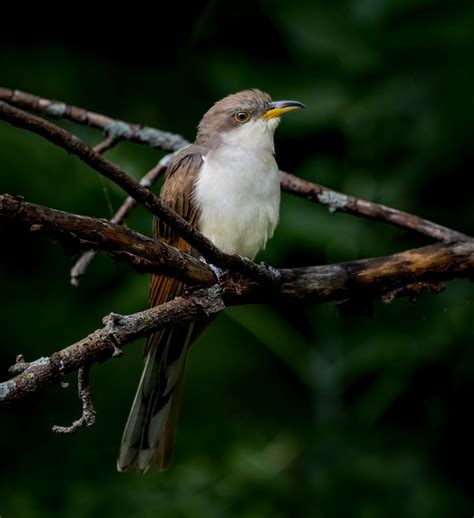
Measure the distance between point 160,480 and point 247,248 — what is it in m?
1.29

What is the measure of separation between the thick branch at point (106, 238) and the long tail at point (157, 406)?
0.87m

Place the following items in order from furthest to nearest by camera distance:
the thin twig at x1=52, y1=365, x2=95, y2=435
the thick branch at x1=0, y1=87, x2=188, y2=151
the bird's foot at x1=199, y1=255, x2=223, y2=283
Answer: the thick branch at x1=0, y1=87, x2=188, y2=151, the bird's foot at x1=199, y1=255, x2=223, y2=283, the thin twig at x1=52, y1=365, x2=95, y2=435

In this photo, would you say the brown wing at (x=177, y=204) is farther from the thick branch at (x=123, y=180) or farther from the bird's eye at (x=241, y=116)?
the thick branch at (x=123, y=180)

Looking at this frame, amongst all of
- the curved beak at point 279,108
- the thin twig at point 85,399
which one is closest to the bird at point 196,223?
the curved beak at point 279,108

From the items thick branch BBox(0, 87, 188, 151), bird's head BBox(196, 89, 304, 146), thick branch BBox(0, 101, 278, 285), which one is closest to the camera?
thick branch BBox(0, 101, 278, 285)

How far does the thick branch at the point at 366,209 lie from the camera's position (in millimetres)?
4227

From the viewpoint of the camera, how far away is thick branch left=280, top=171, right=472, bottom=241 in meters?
4.23

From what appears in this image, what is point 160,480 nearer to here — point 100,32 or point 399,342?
point 399,342

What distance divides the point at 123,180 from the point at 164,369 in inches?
67.7

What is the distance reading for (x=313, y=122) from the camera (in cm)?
541

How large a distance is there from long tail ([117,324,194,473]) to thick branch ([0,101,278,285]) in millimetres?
866

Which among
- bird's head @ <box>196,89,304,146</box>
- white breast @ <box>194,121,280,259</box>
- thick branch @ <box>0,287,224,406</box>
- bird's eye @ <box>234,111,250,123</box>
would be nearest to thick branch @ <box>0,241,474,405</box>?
thick branch @ <box>0,287,224,406</box>

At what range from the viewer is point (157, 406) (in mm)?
4246

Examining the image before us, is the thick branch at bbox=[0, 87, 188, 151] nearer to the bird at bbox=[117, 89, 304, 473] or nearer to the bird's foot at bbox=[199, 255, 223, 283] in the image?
the bird at bbox=[117, 89, 304, 473]
